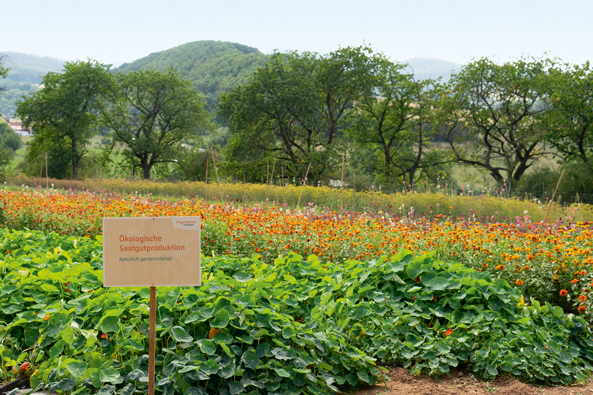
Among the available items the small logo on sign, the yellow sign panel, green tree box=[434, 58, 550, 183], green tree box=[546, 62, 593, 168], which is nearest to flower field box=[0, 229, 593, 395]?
the yellow sign panel

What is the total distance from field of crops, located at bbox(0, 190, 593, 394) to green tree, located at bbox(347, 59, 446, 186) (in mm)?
21050

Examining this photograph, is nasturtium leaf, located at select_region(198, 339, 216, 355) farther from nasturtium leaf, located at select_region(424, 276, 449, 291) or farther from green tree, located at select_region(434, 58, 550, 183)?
green tree, located at select_region(434, 58, 550, 183)

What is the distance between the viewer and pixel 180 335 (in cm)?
245

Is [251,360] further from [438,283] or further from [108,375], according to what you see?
[438,283]

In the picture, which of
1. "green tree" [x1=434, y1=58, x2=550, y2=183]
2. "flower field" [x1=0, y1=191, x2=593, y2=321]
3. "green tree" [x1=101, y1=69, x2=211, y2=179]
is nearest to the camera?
"flower field" [x1=0, y1=191, x2=593, y2=321]

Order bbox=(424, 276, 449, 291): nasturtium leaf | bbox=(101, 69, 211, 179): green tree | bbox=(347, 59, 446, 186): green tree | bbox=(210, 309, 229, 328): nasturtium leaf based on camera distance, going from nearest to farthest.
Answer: bbox=(210, 309, 229, 328): nasturtium leaf < bbox=(424, 276, 449, 291): nasturtium leaf < bbox=(347, 59, 446, 186): green tree < bbox=(101, 69, 211, 179): green tree

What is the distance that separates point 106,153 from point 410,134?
21969 millimetres

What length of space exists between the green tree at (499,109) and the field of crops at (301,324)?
19.3 meters

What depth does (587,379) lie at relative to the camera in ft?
9.57

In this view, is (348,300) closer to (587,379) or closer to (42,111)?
(587,379)

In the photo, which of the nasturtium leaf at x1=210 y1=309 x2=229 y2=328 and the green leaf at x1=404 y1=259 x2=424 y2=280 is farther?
the green leaf at x1=404 y1=259 x2=424 y2=280

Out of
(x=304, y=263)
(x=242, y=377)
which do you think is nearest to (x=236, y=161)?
(x=304, y=263)

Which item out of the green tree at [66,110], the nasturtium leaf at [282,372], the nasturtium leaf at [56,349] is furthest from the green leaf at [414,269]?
the green tree at [66,110]

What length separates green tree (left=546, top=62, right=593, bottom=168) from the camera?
17969 millimetres
